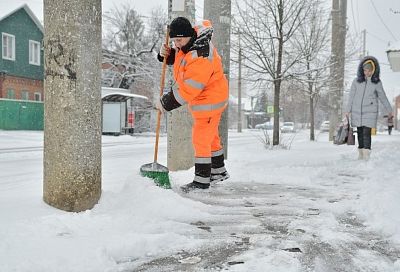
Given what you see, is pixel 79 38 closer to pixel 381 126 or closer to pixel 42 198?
pixel 42 198

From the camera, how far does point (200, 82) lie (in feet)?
13.7

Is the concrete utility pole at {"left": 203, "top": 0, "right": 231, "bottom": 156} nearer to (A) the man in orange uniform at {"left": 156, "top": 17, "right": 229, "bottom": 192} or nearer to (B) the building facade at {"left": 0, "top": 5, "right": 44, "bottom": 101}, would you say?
(A) the man in orange uniform at {"left": 156, "top": 17, "right": 229, "bottom": 192}

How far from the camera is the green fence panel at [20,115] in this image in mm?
23019

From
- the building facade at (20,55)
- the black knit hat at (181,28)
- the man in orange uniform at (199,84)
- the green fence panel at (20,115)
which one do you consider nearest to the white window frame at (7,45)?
the building facade at (20,55)

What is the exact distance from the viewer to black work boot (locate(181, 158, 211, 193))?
4543 mm

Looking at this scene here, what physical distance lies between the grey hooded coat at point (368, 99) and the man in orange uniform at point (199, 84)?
4.18 meters

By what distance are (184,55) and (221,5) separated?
3014 millimetres

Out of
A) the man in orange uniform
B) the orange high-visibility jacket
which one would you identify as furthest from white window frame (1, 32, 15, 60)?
the orange high-visibility jacket

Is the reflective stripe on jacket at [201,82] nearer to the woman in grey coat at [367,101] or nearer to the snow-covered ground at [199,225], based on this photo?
the snow-covered ground at [199,225]

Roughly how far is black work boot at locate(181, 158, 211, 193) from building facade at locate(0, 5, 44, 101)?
25.4 meters

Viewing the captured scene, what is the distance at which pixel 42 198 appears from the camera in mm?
3637

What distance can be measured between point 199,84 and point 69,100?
129 cm

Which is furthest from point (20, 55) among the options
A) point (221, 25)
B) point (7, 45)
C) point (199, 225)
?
point (199, 225)

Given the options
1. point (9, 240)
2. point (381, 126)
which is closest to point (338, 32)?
point (9, 240)
